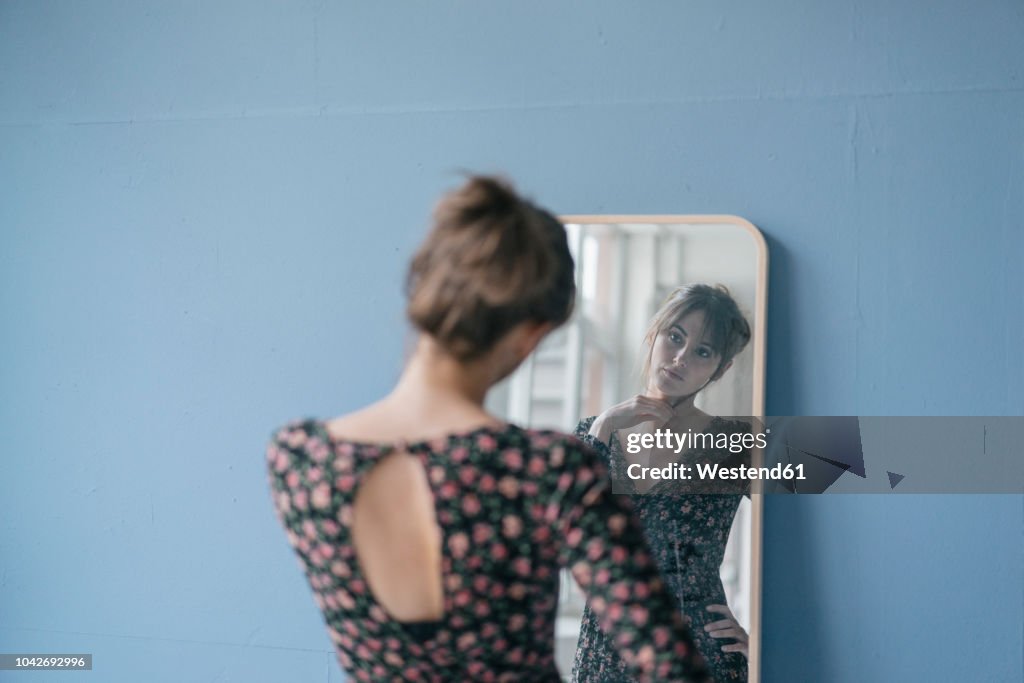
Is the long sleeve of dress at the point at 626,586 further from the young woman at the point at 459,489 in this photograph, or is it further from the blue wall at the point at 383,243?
the blue wall at the point at 383,243

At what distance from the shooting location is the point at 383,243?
92.7 inches

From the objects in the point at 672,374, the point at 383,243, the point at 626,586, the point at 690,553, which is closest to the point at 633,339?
the point at 672,374

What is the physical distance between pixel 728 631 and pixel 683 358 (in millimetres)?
560

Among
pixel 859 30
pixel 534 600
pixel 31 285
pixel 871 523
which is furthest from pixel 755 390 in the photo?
pixel 31 285

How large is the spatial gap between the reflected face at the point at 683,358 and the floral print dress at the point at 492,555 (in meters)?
1.09

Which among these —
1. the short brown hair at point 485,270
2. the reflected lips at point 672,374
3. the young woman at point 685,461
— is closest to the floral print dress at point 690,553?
the young woman at point 685,461

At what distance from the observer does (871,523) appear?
2096mm

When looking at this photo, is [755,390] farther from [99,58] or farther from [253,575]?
[99,58]

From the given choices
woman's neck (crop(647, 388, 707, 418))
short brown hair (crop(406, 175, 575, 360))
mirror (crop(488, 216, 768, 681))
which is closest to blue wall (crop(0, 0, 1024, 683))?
mirror (crop(488, 216, 768, 681))

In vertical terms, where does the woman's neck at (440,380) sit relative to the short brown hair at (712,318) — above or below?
below

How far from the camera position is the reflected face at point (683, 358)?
214 centimetres

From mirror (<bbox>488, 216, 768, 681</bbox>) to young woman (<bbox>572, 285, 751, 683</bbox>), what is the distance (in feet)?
0.06

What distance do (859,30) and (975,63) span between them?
0.24m

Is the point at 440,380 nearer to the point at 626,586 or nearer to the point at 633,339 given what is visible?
the point at 626,586
